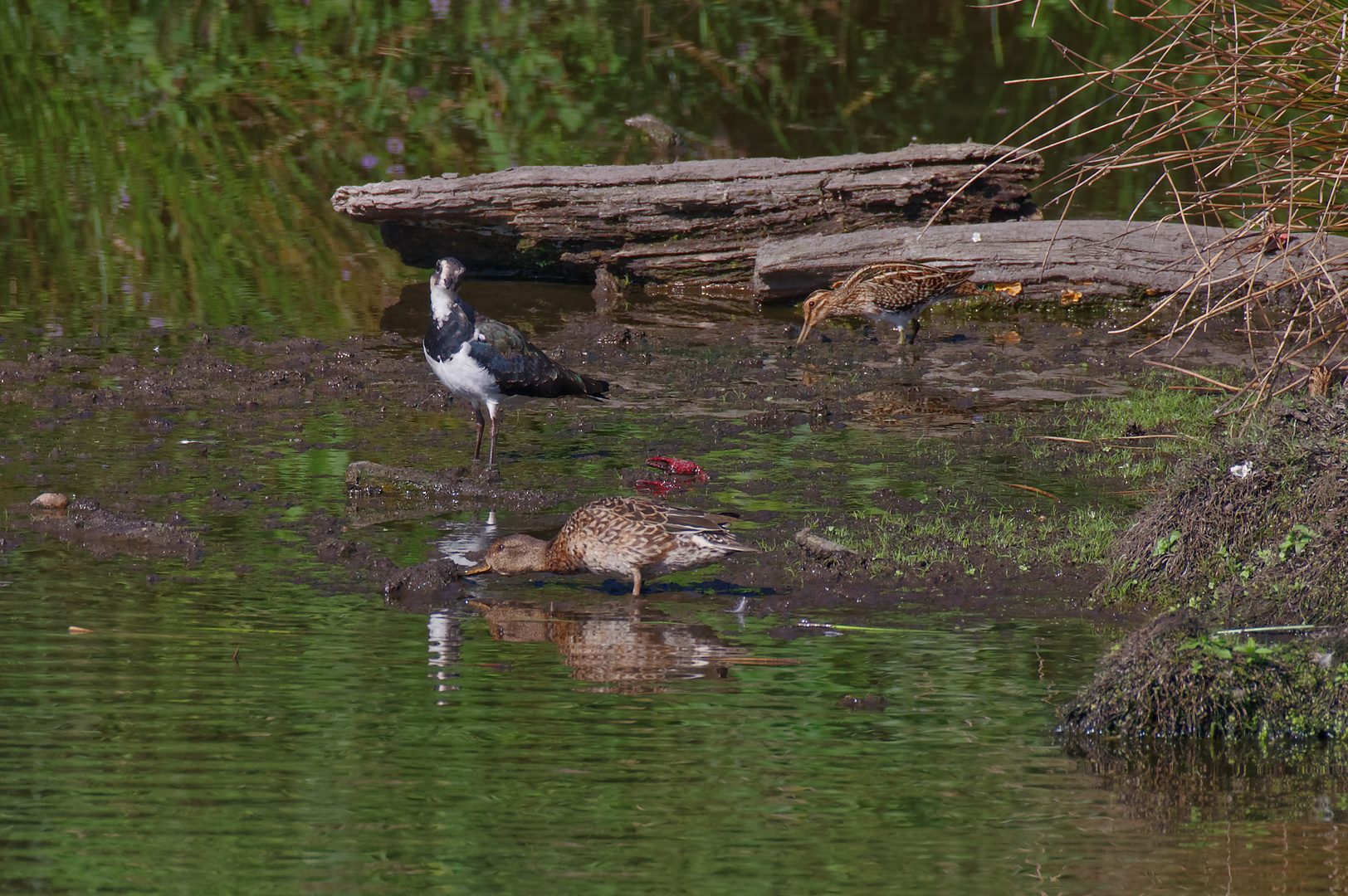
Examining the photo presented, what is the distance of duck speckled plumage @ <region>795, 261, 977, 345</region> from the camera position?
12.3 metres

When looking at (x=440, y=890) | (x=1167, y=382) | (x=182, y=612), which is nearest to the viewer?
(x=440, y=890)

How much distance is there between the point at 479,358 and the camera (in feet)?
29.8

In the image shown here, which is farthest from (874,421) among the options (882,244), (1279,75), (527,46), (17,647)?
(527,46)

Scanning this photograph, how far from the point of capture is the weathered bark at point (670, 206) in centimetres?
1322

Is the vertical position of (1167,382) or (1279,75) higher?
(1279,75)

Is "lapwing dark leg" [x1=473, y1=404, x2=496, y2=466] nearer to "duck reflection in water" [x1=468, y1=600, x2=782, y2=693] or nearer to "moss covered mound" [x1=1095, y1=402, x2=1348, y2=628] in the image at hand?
"duck reflection in water" [x1=468, y1=600, x2=782, y2=693]

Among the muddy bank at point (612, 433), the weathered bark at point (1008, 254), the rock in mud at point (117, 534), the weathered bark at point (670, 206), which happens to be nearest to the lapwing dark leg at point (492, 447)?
the muddy bank at point (612, 433)

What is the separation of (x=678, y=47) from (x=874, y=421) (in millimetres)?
11449

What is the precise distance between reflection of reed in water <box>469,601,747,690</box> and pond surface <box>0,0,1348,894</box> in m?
0.03

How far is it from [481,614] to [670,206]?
7.31 metres

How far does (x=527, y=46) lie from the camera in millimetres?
20016

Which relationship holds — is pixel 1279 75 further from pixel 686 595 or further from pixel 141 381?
pixel 141 381

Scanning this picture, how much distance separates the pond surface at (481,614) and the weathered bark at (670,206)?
1.58 ft

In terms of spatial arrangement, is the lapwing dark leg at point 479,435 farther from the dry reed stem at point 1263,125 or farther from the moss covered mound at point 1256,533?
the dry reed stem at point 1263,125
